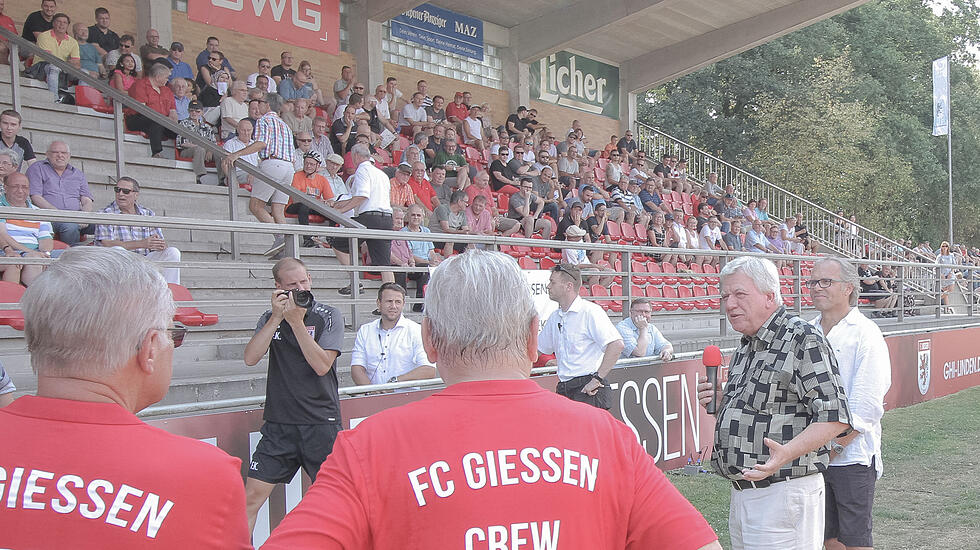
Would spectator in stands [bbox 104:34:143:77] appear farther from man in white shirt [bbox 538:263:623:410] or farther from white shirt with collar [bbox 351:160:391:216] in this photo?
man in white shirt [bbox 538:263:623:410]

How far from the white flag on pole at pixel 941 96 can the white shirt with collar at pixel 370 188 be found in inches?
946

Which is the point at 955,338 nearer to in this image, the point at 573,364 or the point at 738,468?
the point at 573,364

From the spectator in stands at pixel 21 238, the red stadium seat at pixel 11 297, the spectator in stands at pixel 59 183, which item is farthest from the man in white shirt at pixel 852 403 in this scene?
the spectator in stands at pixel 59 183

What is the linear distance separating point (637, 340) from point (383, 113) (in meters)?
7.71

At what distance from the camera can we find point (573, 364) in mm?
6988

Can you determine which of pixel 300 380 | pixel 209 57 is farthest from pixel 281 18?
pixel 300 380

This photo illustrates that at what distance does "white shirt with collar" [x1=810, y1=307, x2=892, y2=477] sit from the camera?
168 inches

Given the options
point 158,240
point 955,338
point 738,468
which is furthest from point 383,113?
point 738,468

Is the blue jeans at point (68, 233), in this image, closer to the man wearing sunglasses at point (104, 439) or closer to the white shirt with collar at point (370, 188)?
the white shirt with collar at point (370, 188)

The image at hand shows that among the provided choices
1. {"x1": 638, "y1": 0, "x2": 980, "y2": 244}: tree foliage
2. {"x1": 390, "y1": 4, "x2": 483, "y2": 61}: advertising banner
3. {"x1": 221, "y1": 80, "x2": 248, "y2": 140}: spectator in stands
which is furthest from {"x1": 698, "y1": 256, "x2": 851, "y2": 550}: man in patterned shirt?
{"x1": 638, "y1": 0, "x2": 980, "y2": 244}: tree foliage

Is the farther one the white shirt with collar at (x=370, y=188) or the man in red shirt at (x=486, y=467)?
the white shirt with collar at (x=370, y=188)

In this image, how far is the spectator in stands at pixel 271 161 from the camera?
31.6 feet

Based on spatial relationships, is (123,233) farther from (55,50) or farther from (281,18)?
(281,18)

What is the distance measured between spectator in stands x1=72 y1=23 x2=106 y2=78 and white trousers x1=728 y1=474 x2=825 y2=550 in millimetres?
10133
